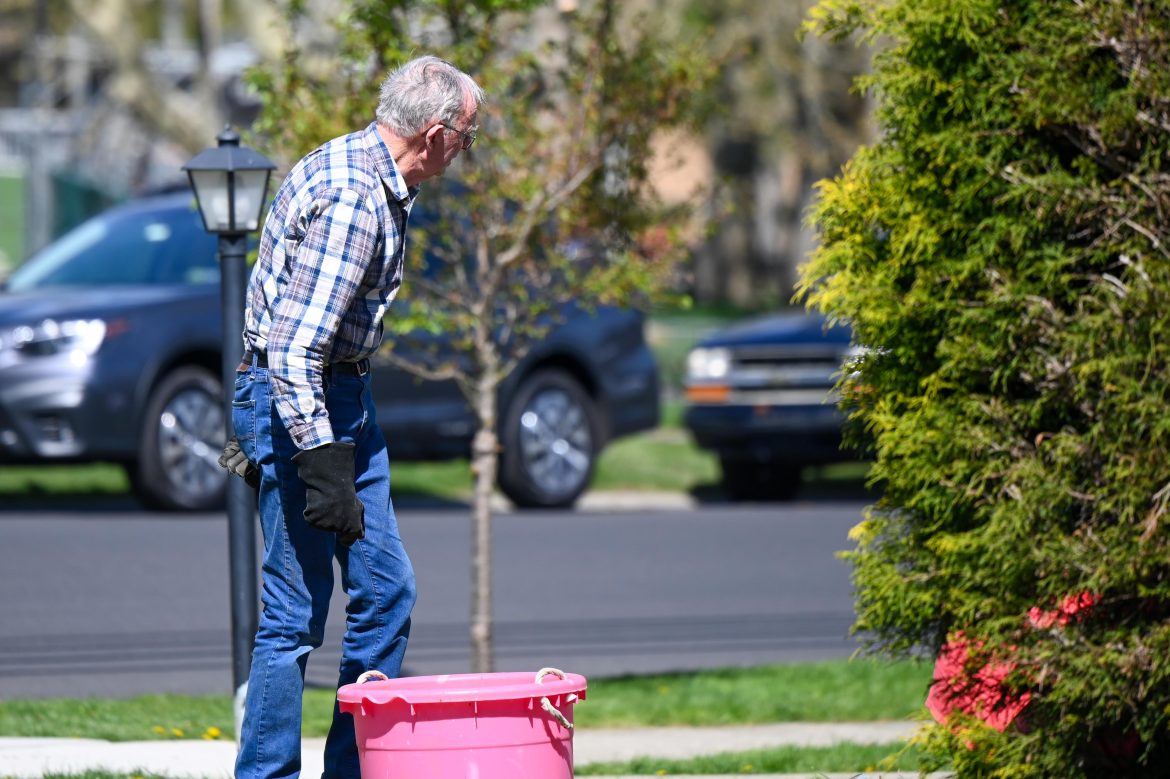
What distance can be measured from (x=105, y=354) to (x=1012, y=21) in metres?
7.74

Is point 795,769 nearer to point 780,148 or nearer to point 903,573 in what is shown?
point 903,573

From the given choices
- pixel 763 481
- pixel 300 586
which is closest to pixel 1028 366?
pixel 300 586

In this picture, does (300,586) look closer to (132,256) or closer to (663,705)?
(663,705)

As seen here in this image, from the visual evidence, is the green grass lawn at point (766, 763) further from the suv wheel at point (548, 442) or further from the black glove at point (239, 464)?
the suv wheel at point (548, 442)

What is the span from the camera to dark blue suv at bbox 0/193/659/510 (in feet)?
36.0

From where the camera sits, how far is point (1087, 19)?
4285 mm

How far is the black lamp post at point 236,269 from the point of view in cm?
550

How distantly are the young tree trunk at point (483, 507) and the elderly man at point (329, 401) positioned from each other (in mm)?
2687

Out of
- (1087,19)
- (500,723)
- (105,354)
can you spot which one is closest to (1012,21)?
(1087,19)

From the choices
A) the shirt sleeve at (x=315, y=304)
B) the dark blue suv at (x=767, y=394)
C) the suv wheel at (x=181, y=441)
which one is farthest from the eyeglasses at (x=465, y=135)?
the dark blue suv at (x=767, y=394)

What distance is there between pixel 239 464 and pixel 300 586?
37 cm

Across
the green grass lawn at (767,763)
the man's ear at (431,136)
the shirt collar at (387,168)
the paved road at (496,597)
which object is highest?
the man's ear at (431,136)

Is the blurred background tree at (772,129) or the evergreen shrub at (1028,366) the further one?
the blurred background tree at (772,129)

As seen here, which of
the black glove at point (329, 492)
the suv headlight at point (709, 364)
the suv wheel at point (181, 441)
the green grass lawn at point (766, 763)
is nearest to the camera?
the black glove at point (329, 492)
